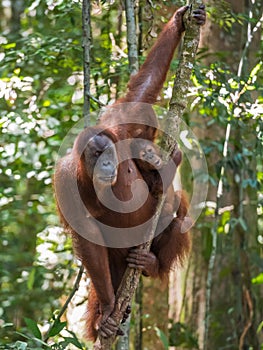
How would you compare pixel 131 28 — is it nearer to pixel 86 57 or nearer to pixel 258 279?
pixel 86 57

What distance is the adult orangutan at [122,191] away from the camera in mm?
3492

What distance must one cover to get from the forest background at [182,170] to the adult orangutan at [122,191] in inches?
12.3

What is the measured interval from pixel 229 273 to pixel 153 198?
6.98ft

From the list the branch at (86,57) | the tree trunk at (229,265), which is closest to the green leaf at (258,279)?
the tree trunk at (229,265)

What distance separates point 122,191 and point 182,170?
1.98 meters

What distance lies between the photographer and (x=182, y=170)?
18.5 ft

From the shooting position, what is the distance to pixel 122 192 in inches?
147

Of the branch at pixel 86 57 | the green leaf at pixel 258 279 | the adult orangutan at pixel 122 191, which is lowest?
the green leaf at pixel 258 279

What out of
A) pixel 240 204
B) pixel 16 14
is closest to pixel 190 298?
pixel 240 204

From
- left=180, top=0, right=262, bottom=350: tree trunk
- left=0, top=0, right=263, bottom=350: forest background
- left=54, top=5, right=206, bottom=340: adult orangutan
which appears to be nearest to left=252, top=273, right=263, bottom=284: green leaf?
left=0, top=0, right=263, bottom=350: forest background

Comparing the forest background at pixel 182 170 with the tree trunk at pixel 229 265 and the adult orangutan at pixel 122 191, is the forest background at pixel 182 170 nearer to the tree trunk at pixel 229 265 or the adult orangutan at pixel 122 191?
the tree trunk at pixel 229 265

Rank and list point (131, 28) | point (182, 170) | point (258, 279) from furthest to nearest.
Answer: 1. point (182, 170)
2. point (258, 279)
3. point (131, 28)

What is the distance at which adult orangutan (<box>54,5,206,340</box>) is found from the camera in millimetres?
3492

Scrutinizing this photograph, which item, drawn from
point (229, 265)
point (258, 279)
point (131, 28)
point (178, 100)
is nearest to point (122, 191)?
point (178, 100)
